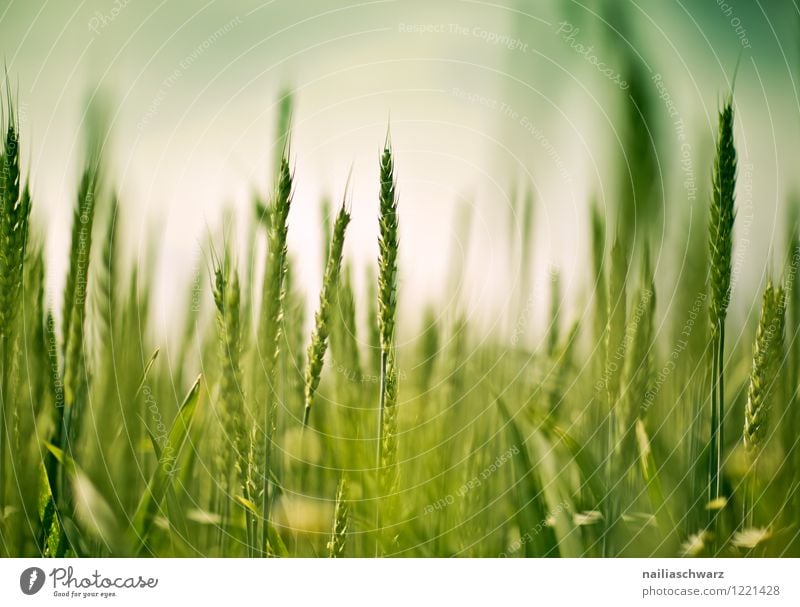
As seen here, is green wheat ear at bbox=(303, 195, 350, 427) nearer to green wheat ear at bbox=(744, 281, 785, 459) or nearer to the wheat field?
the wheat field

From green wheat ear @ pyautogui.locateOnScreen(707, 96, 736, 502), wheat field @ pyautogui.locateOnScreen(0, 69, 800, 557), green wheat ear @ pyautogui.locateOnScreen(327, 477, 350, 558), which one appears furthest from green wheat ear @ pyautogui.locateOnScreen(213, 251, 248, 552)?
green wheat ear @ pyautogui.locateOnScreen(707, 96, 736, 502)

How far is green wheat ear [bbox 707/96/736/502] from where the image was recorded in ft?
3.16

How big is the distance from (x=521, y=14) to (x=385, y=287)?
0.50m

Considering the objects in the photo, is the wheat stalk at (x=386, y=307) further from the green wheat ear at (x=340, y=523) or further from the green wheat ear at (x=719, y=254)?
the green wheat ear at (x=719, y=254)

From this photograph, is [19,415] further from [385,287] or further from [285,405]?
[385,287]

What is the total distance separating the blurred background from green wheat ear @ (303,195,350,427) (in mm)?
61

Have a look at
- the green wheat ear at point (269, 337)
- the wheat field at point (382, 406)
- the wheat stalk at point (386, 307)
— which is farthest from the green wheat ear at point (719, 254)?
the green wheat ear at point (269, 337)

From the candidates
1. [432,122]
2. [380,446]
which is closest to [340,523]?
[380,446]

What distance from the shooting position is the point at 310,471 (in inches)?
39.8

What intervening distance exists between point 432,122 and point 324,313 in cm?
35

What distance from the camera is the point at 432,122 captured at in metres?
1.05

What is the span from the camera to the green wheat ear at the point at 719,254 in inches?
37.9
